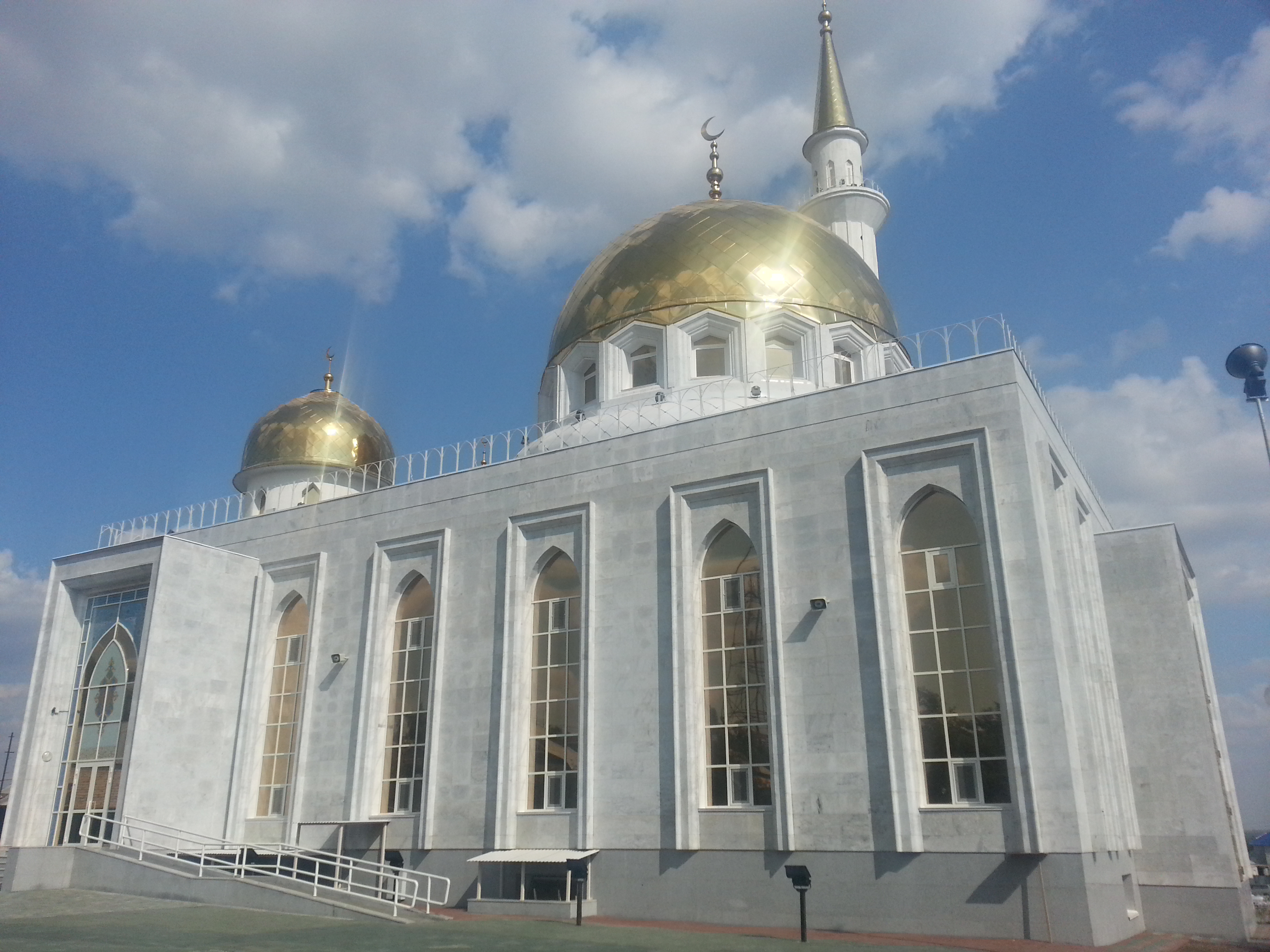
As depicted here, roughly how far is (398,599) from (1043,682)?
12.5 m

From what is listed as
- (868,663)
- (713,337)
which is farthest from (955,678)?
(713,337)

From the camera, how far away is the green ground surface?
A: 11484 mm

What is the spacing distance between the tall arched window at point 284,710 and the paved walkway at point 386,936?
4.63 metres

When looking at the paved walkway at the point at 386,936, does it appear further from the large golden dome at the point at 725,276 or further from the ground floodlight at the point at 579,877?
the large golden dome at the point at 725,276

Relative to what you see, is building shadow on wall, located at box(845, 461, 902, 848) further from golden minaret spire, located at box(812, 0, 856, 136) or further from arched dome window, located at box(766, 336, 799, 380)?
golden minaret spire, located at box(812, 0, 856, 136)

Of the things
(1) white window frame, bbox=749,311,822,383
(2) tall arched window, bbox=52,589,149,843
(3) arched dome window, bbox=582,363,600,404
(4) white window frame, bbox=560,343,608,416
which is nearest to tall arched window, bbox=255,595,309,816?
(2) tall arched window, bbox=52,589,149,843

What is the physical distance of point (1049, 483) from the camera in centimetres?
1563

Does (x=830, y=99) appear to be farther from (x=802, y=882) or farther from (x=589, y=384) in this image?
(x=802, y=882)

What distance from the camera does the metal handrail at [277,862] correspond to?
16391 millimetres

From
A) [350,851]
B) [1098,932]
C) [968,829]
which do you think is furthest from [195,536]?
[1098,932]

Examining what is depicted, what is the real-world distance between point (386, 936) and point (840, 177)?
24.9 metres

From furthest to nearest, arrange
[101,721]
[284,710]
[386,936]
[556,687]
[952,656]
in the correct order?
[284,710]
[101,721]
[556,687]
[952,656]
[386,936]

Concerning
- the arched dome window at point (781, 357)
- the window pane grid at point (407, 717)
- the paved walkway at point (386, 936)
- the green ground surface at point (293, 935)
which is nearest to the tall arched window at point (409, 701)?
the window pane grid at point (407, 717)

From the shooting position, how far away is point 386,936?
12883 millimetres
